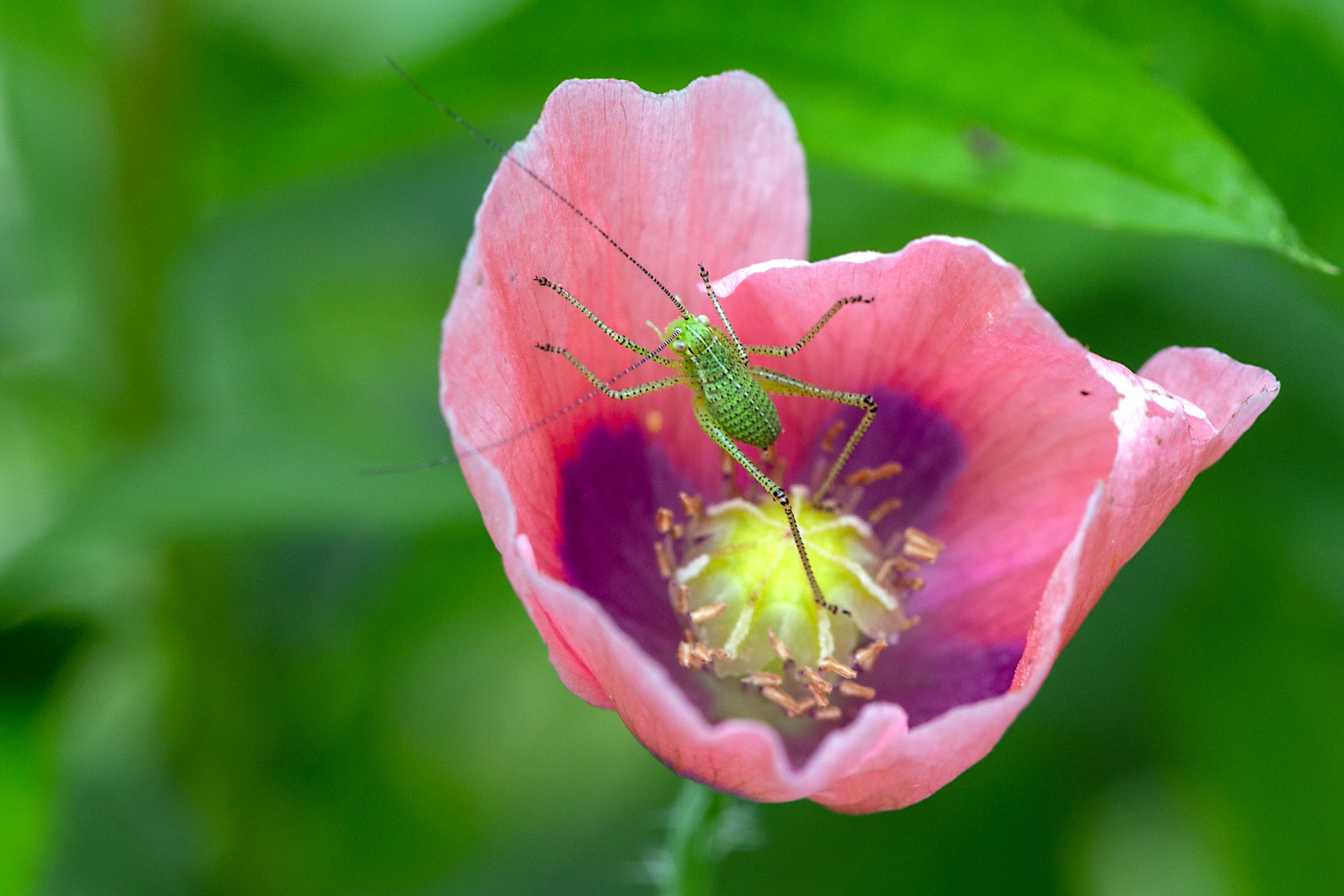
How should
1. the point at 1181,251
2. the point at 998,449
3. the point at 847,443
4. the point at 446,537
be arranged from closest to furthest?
the point at 998,449 → the point at 847,443 → the point at 1181,251 → the point at 446,537

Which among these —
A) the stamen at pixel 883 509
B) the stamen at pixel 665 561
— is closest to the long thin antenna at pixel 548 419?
the stamen at pixel 665 561

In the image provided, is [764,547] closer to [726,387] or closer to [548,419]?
[726,387]

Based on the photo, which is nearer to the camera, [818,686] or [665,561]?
[818,686]

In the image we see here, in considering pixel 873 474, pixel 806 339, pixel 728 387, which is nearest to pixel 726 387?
pixel 728 387

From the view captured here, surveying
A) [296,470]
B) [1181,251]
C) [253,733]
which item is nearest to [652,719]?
[296,470]

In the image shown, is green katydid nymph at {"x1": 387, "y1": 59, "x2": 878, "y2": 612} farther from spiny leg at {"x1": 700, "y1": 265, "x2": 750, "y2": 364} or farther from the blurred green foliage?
the blurred green foliage

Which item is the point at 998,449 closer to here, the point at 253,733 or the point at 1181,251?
the point at 1181,251
